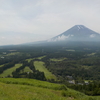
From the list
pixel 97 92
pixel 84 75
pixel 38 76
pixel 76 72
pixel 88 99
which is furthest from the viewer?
pixel 76 72

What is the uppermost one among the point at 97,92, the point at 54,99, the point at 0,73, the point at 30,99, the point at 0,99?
the point at 0,99

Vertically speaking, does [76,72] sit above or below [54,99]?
below

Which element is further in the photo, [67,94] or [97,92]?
[97,92]

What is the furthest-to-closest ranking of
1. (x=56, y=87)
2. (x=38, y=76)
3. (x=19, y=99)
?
(x=38, y=76), (x=56, y=87), (x=19, y=99)

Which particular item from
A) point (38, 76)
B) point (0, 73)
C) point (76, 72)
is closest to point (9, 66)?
point (0, 73)

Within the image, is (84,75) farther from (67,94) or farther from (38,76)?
(67,94)

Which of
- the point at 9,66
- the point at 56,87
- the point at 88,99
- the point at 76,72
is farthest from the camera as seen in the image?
the point at 9,66

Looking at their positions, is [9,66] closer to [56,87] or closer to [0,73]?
[0,73]

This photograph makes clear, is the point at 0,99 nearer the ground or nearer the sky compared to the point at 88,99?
nearer the sky

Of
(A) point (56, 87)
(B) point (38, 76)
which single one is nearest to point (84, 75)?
(B) point (38, 76)
